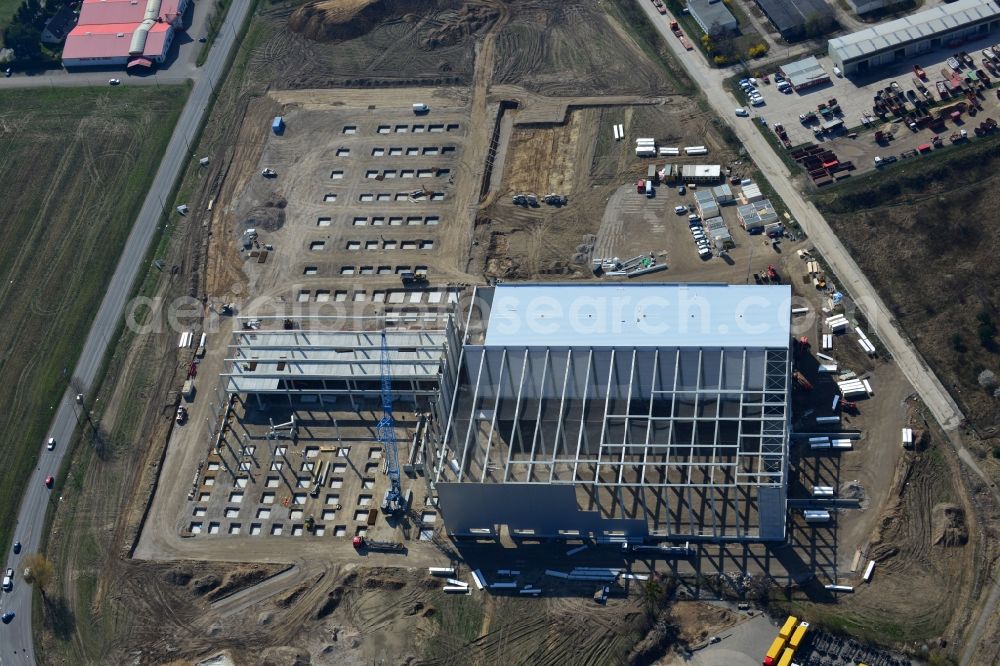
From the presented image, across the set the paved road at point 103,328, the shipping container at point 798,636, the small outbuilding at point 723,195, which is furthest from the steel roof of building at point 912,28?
the paved road at point 103,328

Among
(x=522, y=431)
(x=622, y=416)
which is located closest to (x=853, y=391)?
(x=622, y=416)

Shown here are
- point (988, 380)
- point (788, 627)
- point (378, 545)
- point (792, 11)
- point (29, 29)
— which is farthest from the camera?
point (29, 29)

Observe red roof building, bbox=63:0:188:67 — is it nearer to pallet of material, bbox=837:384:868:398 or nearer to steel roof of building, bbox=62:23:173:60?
steel roof of building, bbox=62:23:173:60

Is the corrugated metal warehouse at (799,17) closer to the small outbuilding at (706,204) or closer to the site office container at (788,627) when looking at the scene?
the small outbuilding at (706,204)

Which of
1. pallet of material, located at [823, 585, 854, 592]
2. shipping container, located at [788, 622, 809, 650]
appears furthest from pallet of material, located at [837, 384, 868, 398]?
shipping container, located at [788, 622, 809, 650]

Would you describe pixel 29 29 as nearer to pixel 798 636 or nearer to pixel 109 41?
pixel 109 41

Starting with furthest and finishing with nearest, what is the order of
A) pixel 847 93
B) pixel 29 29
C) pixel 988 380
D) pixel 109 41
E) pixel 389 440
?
pixel 29 29 < pixel 109 41 < pixel 847 93 < pixel 988 380 < pixel 389 440

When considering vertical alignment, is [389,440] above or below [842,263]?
below
